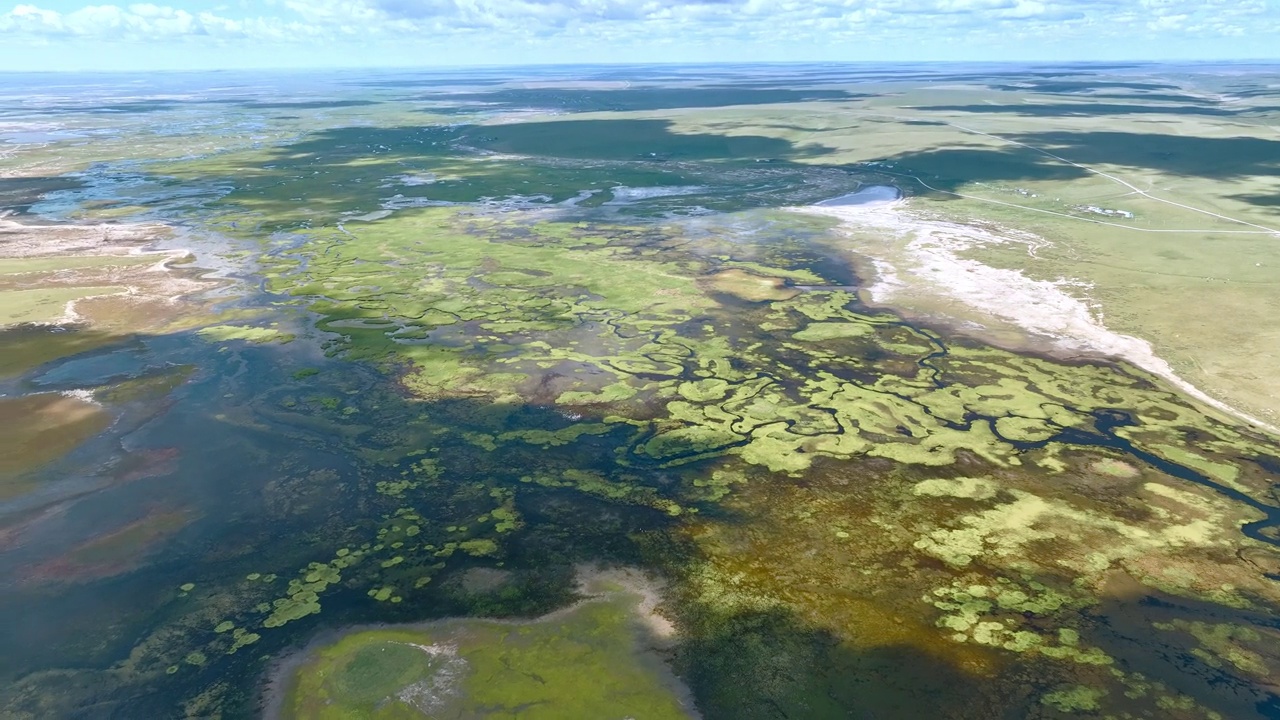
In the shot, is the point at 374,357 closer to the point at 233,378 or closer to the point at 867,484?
the point at 233,378

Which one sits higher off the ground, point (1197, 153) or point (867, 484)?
point (1197, 153)

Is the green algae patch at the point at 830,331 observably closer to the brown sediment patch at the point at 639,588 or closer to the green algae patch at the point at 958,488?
the green algae patch at the point at 958,488

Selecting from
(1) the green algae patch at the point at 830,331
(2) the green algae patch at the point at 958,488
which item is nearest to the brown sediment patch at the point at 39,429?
(2) the green algae patch at the point at 958,488

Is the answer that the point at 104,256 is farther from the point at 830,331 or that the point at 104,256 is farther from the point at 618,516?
the point at 830,331

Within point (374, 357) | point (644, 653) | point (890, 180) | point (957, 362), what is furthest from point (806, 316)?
point (890, 180)

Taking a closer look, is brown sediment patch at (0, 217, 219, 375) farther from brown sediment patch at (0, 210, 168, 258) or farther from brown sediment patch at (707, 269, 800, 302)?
brown sediment patch at (707, 269, 800, 302)
